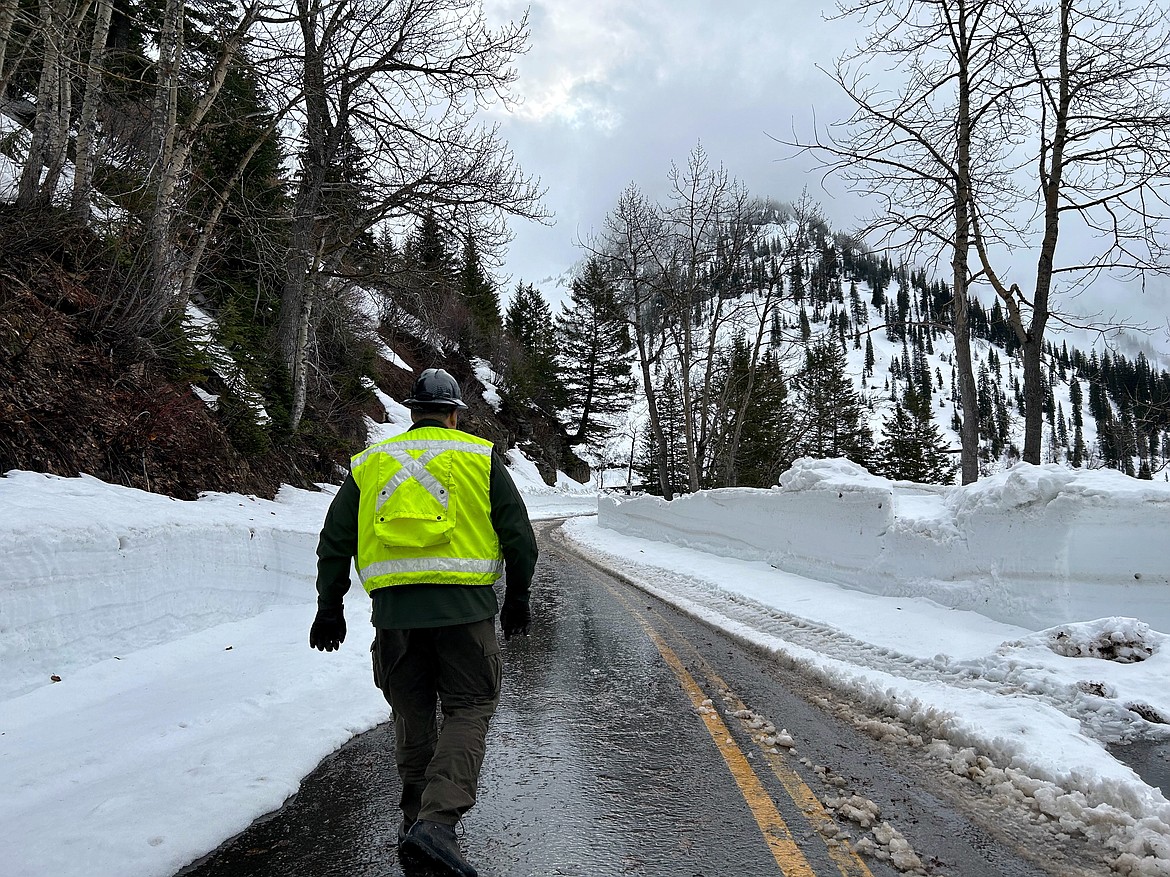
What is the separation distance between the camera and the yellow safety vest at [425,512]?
2865mm

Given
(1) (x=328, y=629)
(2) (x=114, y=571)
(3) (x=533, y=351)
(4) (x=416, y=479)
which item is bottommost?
(2) (x=114, y=571)

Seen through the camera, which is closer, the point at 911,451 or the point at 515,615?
the point at 515,615

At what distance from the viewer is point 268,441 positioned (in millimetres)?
12656

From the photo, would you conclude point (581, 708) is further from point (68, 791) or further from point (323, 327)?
point (323, 327)

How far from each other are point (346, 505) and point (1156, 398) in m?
12.5

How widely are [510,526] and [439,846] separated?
125 cm

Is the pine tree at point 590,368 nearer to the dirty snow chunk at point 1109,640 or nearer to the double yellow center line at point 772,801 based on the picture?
the dirty snow chunk at point 1109,640

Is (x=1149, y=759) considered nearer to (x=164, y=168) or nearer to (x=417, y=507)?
(x=417, y=507)

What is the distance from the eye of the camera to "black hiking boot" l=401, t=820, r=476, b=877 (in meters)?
2.60

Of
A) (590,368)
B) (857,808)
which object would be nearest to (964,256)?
(857,808)

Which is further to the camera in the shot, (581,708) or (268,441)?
(268,441)

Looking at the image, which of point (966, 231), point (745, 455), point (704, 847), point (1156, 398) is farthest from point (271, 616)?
point (745, 455)

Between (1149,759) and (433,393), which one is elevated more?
(433,393)

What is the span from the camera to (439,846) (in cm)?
263
